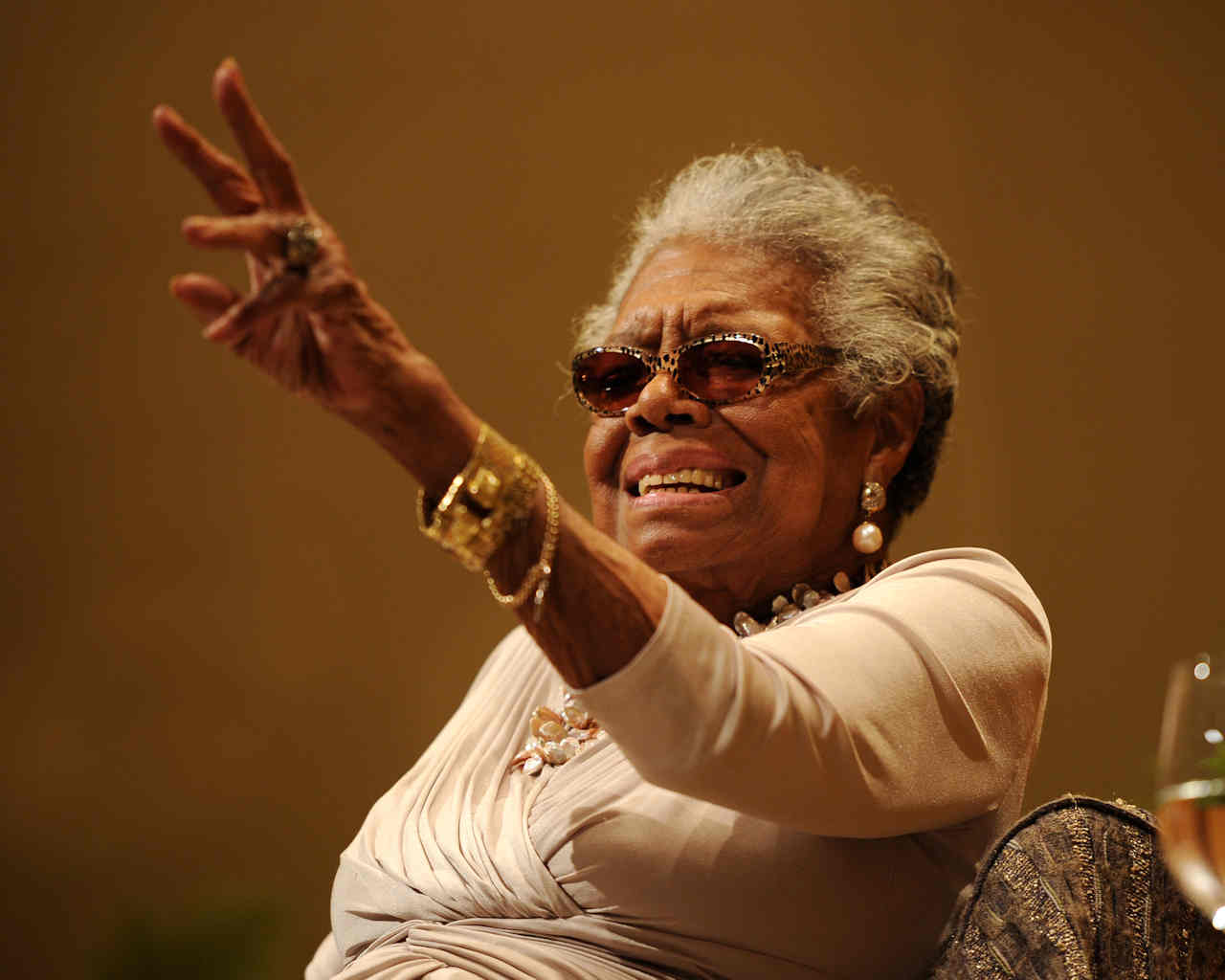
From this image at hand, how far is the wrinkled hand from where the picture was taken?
1.11 metres

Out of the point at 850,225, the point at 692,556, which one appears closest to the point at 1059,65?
the point at 850,225

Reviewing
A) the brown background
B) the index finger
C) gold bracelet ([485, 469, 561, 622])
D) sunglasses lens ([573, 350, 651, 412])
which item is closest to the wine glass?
gold bracelet ([485, 469, 561, 622])

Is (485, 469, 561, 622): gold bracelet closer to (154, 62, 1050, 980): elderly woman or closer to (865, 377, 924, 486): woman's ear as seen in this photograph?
(154, 62, 1050, 980): elderly woman

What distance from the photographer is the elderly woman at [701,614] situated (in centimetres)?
115

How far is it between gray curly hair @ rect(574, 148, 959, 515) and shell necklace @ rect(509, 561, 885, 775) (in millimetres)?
261

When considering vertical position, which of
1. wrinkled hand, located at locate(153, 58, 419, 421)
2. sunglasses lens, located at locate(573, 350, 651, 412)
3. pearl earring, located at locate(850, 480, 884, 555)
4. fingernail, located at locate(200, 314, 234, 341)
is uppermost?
sunglasses lens, located at locate(573, 350, 651, 412)

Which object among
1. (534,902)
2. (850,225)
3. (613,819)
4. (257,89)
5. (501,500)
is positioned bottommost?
(534,902)

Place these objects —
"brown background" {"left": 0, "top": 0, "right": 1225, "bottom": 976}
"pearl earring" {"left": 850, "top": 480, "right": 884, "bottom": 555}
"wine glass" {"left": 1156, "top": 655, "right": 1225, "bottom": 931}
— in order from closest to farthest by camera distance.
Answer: "wine glass" {"left": 1156, "top": 655, "right": 1225, "bottom": 931}
"pearl earring" {"left": 850, "top": 480, "right": 884, "bottom": 555}
"brown background" {"left": 0, "top": 0, "right": 1225, "bottom": 976}

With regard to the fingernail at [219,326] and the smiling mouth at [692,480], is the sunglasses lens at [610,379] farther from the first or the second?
the fingernail at [219,326]

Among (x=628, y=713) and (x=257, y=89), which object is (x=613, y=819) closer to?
(x=628, y=713)

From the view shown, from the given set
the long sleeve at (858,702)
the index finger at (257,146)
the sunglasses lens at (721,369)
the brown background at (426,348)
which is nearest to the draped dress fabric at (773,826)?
the long sleeve at (858,702)

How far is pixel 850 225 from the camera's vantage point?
6.69 feet

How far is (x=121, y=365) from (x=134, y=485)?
301 mm

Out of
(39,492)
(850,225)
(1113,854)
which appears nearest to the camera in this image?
(1113,854)
